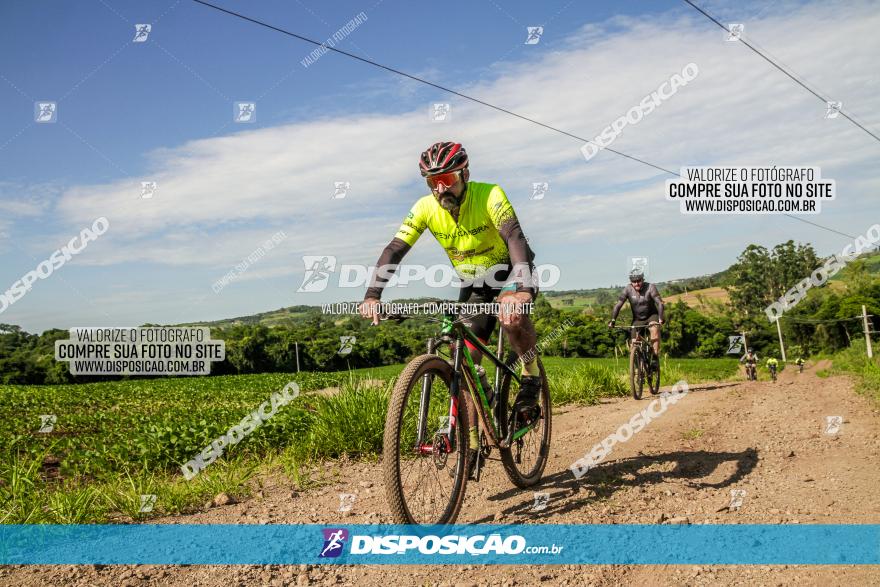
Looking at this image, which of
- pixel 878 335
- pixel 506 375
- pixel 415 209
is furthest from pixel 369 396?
pixel 878 335

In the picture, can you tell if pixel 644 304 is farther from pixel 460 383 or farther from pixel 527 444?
pixel 460 383

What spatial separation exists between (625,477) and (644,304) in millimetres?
7857

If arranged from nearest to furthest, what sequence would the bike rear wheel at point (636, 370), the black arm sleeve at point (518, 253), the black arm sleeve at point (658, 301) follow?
the black arm sleeve at point (518, 253) → the bike rear wheel at point (636, 370) → the black arm sleeve at point (658, 301)

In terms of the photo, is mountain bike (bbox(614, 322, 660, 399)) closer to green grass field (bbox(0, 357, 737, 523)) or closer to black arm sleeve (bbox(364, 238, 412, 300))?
green grass field (bbox(0, 357, 737, 523))

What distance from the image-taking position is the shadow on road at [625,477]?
454 centimetres

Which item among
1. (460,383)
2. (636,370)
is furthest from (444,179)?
(636,370)

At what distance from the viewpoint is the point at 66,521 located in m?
4.30

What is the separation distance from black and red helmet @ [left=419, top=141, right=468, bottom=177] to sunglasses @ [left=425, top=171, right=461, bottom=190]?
0.12 feet

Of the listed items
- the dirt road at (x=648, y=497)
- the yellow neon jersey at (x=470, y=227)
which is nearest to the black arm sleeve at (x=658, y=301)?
the dirt road at (x=648, y=497)

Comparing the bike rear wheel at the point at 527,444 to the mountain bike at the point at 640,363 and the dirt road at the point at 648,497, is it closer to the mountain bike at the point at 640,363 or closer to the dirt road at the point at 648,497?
the dirt road at the point at 648,497

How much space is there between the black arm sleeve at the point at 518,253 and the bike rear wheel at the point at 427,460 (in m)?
0.78

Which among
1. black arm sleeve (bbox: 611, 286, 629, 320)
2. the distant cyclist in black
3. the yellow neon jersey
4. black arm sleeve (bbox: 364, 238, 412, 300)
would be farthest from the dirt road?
black arm sleeve (bbox: 611, 286, 629, 320)

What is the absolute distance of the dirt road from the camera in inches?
131

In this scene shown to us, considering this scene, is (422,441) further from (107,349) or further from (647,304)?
(107,349)
